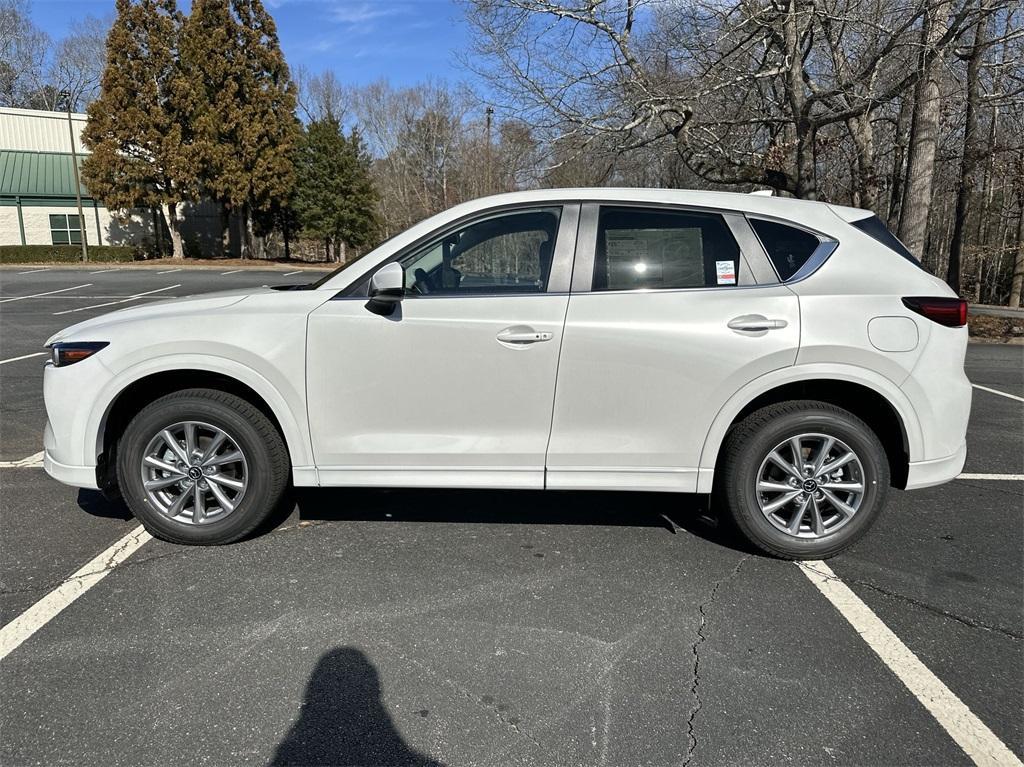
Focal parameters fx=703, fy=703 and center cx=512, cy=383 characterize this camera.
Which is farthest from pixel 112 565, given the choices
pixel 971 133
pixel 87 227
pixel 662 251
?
pixel 87 227

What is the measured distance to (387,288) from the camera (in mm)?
3326

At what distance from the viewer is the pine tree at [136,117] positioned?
3052cm

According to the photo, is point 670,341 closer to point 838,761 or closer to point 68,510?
point 838,761

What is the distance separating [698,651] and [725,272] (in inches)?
71.3

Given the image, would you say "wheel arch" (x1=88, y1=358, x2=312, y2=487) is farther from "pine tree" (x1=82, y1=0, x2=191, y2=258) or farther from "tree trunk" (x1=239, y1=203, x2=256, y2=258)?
"tree trunk" (x1=239, y1=203, x2=256, y2=258)

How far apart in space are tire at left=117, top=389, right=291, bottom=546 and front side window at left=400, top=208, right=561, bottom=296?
3.65 ft

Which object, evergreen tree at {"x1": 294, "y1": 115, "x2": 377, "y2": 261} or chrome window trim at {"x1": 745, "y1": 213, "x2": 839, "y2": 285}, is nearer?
chrome window trim at {"x1": 745, "y1": 213, "x2": 839, "y2": 285}

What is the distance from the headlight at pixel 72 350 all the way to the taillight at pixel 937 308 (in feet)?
13.2

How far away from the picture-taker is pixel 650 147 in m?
14.2

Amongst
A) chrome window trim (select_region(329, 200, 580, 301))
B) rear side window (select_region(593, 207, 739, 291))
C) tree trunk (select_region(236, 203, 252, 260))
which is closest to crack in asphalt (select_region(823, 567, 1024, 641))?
rear side window (select_region(593, 207, 739, 291))

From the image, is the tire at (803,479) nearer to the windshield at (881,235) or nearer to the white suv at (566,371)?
the white suv at (566,371)

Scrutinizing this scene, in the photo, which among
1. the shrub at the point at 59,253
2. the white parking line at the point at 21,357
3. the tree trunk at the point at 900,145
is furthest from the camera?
the shrub at the point at 59,253

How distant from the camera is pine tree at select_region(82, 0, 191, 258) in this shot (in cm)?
3052

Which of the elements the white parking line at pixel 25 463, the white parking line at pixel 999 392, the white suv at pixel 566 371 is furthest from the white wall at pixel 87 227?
the white parking line at pixel 999 392
